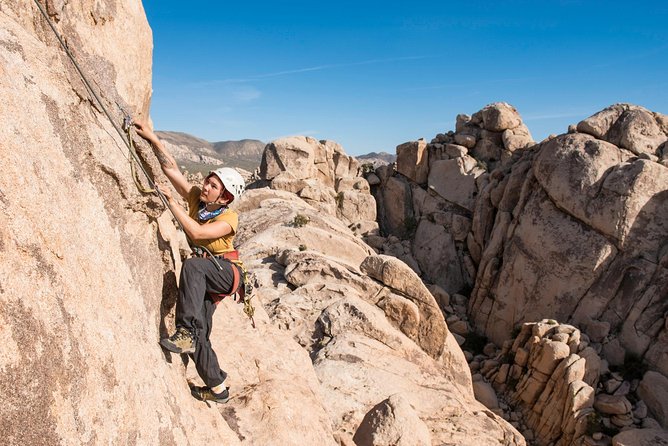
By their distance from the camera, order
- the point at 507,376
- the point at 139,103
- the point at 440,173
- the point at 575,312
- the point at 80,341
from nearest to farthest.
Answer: the point at 80,341 → the point at 139,103 → the point at 507,376 → the point at 575,312 → the point at 440,173

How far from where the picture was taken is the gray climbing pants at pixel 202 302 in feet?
20.1

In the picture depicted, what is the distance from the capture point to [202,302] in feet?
20.7

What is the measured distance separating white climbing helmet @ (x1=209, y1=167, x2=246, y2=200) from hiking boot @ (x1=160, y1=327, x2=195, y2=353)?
1.98m

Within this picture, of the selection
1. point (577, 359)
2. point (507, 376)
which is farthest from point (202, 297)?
point (507, 376)

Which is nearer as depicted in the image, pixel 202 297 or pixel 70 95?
pixel 70 95

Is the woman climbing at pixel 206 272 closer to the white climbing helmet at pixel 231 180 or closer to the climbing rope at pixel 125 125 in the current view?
the white climbing helmet at pixel 231 180

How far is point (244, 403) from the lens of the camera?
793cm

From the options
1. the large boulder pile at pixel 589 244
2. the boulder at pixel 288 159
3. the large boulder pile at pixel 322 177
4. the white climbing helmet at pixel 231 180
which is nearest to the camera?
the white climbing helmet at pixel 231 180

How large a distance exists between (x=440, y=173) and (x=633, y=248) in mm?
17853

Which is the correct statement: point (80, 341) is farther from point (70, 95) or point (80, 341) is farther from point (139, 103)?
point (139, 103)

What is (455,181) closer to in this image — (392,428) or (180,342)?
(392,428)

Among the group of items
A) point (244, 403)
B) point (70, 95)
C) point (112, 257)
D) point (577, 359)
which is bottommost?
point (577, 359)

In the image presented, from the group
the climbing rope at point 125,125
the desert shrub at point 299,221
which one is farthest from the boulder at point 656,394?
the climbing rope at point 125,125

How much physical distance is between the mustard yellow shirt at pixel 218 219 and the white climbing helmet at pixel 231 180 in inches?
12.0
